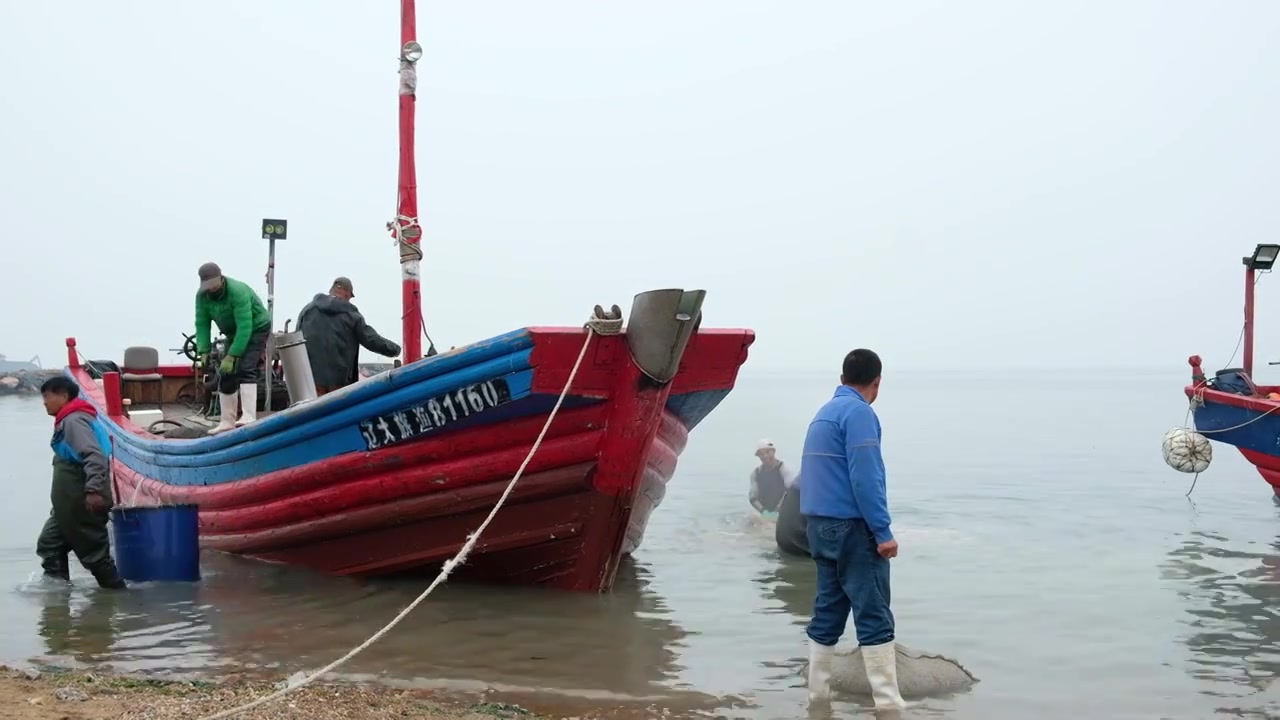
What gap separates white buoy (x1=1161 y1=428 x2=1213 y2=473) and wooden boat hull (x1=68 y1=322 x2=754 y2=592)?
7.16m

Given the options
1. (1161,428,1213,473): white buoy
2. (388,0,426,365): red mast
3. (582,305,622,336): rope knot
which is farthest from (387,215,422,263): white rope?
(1161,428,1213,473): white buoy

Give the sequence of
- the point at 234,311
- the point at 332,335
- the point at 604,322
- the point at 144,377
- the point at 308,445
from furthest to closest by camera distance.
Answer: the point at 144,377
the point at 234,311
the point at 332,335
the point at 308,445
the point at 604,322

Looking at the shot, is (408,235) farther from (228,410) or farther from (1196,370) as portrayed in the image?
(1196,370)

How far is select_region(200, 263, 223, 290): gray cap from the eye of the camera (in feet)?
30.2

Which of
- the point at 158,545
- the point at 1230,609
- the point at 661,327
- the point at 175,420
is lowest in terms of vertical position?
the point at 1230,609

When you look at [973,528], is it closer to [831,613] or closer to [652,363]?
[652,363]

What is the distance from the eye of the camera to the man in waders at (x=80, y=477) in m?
7.52

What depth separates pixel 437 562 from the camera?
7793mm

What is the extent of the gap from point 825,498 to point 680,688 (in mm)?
1524

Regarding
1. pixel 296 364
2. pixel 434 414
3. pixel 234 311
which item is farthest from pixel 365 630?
pixel 234 311

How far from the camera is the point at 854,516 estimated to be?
509cm

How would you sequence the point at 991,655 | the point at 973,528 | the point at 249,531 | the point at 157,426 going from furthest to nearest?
the point at 973,528 < the point at 157,426 < the point at 249,531 < the point at 991,655

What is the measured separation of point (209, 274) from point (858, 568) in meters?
6.32

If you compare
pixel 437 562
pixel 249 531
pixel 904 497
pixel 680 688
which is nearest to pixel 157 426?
pixel 249 531
